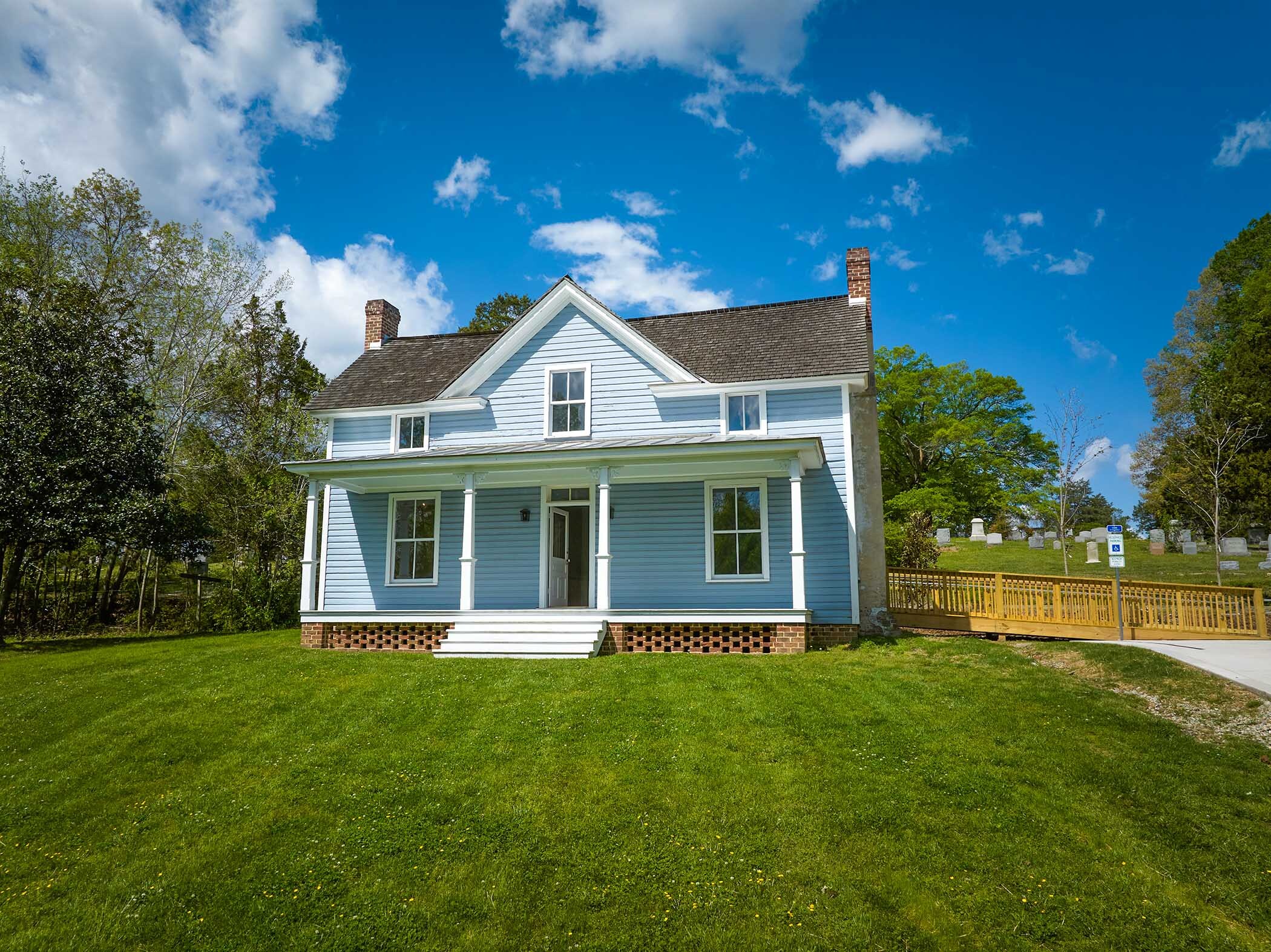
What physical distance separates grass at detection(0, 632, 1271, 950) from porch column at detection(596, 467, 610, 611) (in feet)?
11.2

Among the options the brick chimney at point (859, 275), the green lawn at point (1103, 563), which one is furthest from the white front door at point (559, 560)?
the green lawn at point (1103, 563)

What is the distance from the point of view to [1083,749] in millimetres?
7824

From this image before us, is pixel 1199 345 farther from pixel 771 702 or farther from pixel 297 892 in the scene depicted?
pixel 297 892

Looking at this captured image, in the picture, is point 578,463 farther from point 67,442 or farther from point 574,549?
point 67,442

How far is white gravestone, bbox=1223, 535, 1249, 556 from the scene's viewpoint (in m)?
27.2

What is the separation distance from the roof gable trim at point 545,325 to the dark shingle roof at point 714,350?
1.08 feet

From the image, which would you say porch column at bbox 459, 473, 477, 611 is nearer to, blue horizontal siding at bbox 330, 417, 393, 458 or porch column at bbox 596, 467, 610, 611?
porch column at bbox 596, 467, 610, 611

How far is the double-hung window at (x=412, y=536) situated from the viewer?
17.1 meters

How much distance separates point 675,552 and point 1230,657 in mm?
9079

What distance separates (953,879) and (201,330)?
2493 cm

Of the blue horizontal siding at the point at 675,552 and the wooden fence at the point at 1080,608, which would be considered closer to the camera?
the wooden fence at the point at 1080,608

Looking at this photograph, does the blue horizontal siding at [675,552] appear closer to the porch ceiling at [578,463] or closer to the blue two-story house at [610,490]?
the blue two-story house at [610,490]

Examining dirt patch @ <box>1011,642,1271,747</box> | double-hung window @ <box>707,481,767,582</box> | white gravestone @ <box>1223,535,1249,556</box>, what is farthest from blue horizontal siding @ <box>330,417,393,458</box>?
white gravestone @ <box>1223,535,1249,556</box>

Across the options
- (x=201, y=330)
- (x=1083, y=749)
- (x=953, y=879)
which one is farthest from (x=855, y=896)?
(x=201, y=330)
